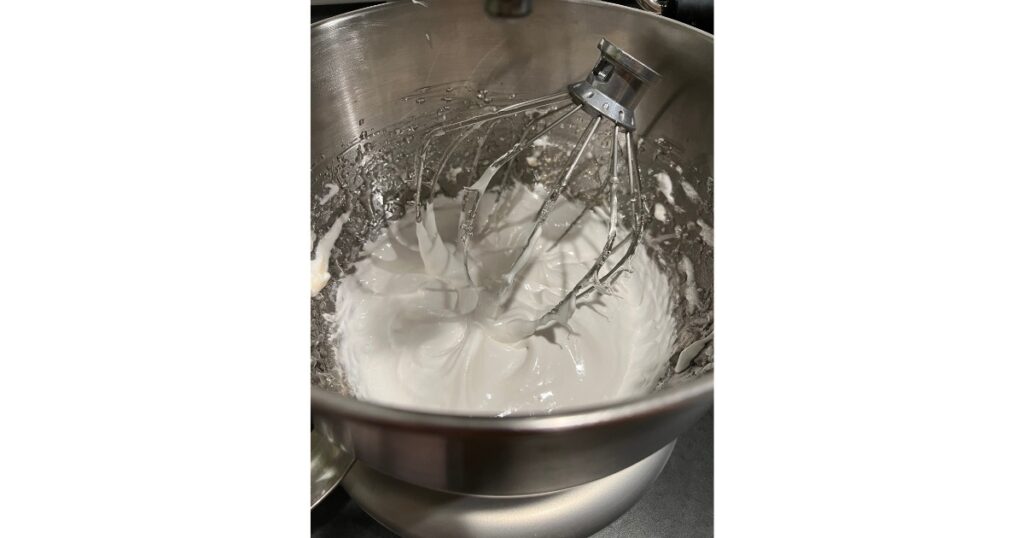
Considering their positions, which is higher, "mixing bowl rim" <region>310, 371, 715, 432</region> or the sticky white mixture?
"mixing bowl rim" <region>310, 371, 715, 432</region>

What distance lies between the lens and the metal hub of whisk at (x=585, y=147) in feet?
1.44

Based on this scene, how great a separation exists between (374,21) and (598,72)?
0.19 meters

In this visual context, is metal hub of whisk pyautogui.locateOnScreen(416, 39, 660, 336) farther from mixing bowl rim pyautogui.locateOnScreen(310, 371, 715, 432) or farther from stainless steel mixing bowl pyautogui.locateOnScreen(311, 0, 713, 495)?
mixing bowl rim pyautogui.locateOnScreen(310, 371, 715, 432)

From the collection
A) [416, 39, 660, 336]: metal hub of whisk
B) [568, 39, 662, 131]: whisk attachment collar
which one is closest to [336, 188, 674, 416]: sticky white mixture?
[416, 39, 660, 336]: metal hub of whisk

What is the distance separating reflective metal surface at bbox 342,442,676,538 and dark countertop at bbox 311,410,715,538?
0.03ft

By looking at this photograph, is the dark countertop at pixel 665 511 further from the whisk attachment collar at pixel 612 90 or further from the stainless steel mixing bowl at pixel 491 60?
the whisk attachment collar at pixel 612 90

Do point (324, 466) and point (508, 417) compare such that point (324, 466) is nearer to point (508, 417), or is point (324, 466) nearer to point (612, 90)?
point (508, 417)

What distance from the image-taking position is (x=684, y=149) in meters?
0.55

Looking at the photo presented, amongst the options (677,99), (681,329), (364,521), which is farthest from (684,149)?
(364,521)

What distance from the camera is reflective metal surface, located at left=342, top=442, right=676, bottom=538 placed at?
427 millimetres

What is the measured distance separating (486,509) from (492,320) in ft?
0.54

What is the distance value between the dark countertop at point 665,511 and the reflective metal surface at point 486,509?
11mm

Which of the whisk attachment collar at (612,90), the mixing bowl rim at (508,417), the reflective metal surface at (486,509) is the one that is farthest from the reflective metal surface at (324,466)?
the whisk attachment collar at (612,90)

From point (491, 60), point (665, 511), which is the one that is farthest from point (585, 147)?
point (665, 511)
